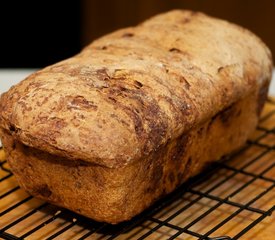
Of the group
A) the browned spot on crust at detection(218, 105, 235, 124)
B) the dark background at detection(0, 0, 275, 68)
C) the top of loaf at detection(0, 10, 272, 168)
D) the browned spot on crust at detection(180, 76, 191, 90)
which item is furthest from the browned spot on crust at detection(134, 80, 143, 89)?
the dark background at detection(0, 0, 275, 68)

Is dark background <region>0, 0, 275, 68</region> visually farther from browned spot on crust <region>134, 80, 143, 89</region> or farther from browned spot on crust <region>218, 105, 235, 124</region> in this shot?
browned spot on crust <region>134, 80, 143, 89</region>

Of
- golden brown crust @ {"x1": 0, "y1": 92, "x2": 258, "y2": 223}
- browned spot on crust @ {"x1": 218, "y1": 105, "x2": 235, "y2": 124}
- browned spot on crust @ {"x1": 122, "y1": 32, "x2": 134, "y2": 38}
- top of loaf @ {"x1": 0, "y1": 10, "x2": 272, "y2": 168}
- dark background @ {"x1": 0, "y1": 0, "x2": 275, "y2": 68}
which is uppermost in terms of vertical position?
browned spot on crust @ {"x1": 122, "y1": 32, "x2": 134, "y2": 38}

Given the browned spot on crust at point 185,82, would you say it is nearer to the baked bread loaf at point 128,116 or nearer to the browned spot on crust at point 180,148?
the baked bread loaf at point 128,116

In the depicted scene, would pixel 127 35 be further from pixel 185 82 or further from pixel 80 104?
pixel 80 104

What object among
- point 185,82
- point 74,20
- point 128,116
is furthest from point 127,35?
point 74,20

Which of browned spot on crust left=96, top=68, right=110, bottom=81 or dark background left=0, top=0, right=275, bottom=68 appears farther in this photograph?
dark background left=0, top=0, right=275, bottom=68

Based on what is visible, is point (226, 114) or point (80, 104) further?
point (226, 114)
